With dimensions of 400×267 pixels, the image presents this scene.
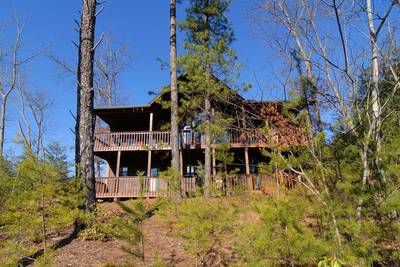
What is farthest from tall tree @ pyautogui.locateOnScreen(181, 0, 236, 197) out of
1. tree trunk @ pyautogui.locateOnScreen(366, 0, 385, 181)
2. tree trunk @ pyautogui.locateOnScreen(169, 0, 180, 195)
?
tree trunk @ pyautogui.locateOnScreen(366, 0, 385, 181)

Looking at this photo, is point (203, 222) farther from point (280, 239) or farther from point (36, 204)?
point (36, 204)

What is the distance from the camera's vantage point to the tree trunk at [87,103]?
25.7 ft

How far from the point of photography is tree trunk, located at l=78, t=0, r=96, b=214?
7848 mm

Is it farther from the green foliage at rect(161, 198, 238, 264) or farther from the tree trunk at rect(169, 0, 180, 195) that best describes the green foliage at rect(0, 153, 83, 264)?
the tree trunk at rect(169, 0, 180, 195)

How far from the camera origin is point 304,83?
6.65 m

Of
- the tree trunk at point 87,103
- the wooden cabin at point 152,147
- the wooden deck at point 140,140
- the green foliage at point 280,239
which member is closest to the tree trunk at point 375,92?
the green foliage at point 280,239

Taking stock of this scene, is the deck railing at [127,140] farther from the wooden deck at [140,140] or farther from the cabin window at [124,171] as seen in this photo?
the cabin window at [124,171]

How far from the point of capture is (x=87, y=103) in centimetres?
832

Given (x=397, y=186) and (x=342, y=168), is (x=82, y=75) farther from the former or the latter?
(x=397, y=186)

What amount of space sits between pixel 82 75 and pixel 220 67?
20.6 ft

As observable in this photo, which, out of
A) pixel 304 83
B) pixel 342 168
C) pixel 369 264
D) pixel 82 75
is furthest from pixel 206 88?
pixel 369 264

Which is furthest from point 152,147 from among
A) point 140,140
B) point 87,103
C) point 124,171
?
point 87,103

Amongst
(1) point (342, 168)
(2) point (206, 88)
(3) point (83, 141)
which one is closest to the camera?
(1) point (342, 168)

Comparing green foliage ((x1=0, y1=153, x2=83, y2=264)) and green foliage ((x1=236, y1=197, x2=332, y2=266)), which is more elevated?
green foliage ((x1=0, y1=153, x2=83, y2=264))
